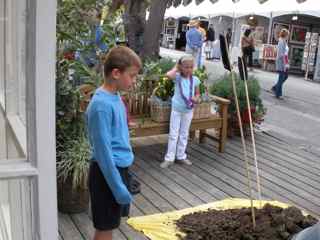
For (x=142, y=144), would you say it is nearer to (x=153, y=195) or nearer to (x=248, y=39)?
(x=153, y=195)

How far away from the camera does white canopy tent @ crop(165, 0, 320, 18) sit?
16.1 meters

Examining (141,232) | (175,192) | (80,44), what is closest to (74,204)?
(141,232)

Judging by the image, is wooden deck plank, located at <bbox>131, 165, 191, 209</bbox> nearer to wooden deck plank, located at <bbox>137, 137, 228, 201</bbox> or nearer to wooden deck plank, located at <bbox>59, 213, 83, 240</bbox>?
wooden deck plank, located at <bbox>137, 137, 228, 201</bbox>

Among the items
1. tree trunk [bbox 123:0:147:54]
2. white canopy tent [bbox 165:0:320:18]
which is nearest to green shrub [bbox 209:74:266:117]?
tree trunk [bbox 123:0:147:54]

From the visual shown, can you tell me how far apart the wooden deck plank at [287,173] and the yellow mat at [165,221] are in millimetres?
912

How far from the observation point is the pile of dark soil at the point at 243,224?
3609 mm

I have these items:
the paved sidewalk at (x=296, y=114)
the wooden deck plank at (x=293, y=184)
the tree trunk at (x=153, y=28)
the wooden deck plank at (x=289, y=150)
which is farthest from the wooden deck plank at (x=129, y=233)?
the tree trunk at (x=153, y=28)

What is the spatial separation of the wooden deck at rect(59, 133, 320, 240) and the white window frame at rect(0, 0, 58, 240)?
5.43 ft

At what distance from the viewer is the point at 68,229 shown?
3.77 metres

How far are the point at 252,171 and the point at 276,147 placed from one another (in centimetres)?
137

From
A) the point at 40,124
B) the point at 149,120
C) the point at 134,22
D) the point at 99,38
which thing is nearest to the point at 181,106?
the point at 149,120

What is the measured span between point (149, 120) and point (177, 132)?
445 millimetres

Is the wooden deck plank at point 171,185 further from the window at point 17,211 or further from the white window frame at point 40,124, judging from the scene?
the white window frame at point 40,124

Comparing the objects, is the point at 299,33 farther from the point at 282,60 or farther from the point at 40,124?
the point at 40,124
